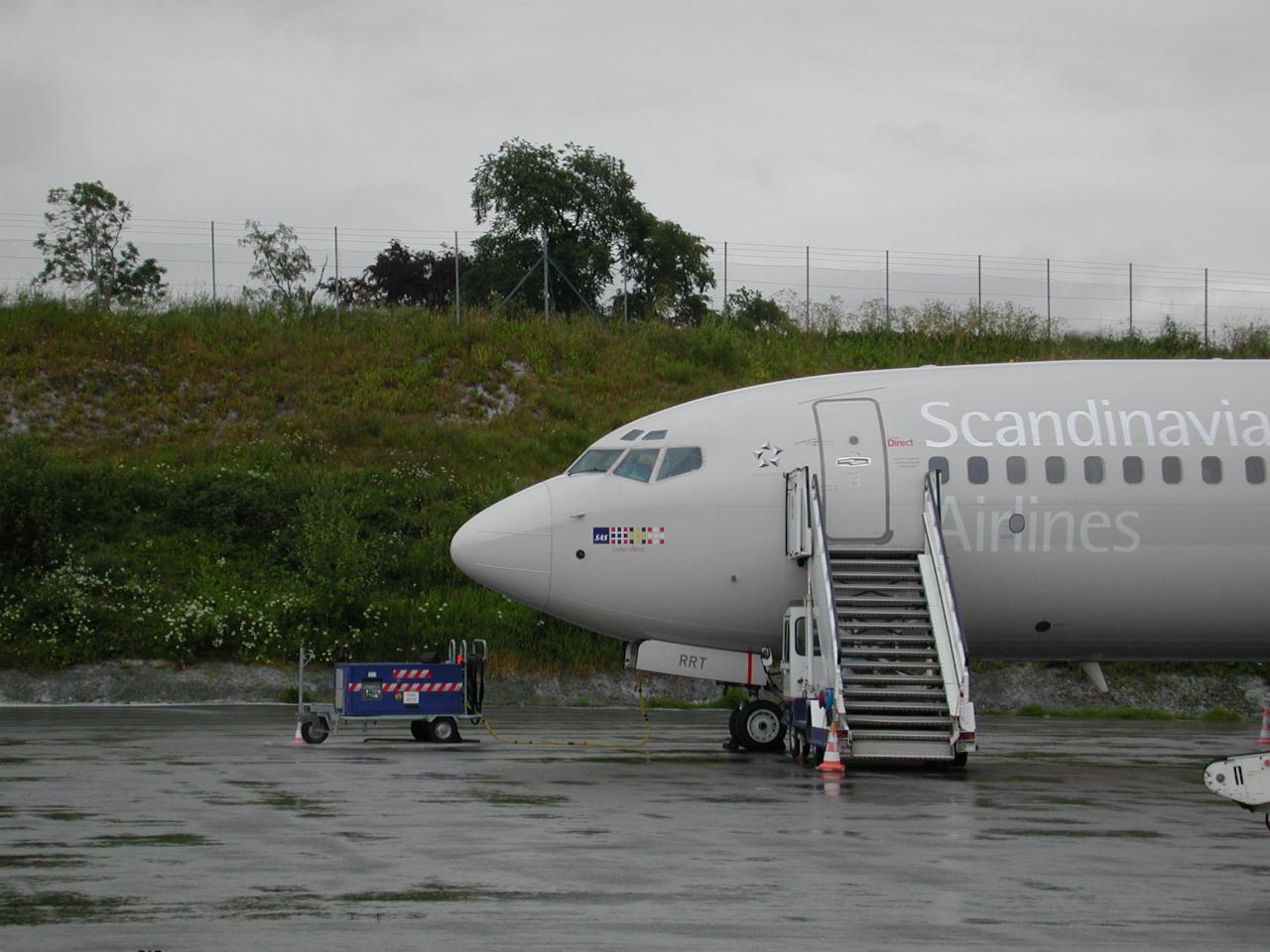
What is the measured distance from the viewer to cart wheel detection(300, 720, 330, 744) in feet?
74.9

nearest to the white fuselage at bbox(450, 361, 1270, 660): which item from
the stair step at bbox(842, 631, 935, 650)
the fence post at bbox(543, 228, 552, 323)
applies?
the stair step at bbox(842, 631, 935, 650)

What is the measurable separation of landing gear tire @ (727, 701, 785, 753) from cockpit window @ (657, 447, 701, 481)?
3431 millimetres

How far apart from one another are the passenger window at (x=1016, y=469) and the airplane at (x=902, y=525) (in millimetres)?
19

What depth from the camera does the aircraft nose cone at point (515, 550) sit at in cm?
2155

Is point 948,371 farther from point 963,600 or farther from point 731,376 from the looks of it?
point 731,376

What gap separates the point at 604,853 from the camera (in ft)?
38.9

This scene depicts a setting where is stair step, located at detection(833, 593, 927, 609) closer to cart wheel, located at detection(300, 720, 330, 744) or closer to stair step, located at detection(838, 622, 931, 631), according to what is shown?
stair step, located at detection(838, 622, 931, 631)

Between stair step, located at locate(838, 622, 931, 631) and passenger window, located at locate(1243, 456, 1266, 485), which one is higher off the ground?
passenger window, located at locate(1243, 456, 1266, 485)

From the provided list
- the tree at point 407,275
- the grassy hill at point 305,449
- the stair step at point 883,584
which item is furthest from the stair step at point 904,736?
the tree at point 407,275

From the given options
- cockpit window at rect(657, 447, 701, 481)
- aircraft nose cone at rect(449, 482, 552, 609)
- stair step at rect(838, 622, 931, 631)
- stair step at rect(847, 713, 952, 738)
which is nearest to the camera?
stair step at rect(847, 713, 952, 738)

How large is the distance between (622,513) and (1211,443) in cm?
825

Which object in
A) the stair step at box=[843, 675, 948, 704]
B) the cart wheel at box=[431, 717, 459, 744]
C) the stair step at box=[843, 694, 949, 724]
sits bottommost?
the cart wheel at box=[431, 717, 459, 744]

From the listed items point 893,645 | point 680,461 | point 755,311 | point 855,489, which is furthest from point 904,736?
point 755,311

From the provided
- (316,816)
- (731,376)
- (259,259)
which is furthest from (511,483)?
(316,816)
